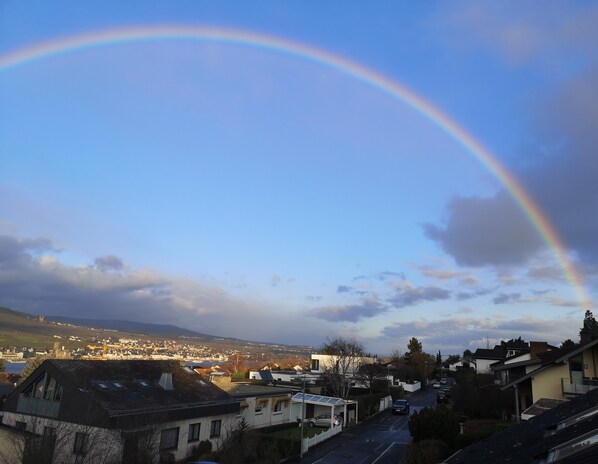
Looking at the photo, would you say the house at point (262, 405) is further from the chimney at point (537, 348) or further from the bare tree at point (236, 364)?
the bare tree at point (236, 364)

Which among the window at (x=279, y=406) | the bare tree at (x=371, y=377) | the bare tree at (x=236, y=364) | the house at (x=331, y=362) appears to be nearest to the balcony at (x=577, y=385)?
the window at (x=279, y=406)

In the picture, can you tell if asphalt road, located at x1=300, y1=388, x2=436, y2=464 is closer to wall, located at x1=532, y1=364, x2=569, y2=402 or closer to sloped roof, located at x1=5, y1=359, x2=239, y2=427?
sloped roof, located at x1=5, y1=359, x2=239, y2=427

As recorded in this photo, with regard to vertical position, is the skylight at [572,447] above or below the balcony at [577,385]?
above

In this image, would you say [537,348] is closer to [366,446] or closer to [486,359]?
[366,446]

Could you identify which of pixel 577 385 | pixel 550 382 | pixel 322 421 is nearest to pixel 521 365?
pixel 550 382

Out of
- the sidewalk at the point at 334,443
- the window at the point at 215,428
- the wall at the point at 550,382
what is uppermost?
the wall at the point at 550,382

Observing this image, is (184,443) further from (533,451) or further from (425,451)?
(533,451)
